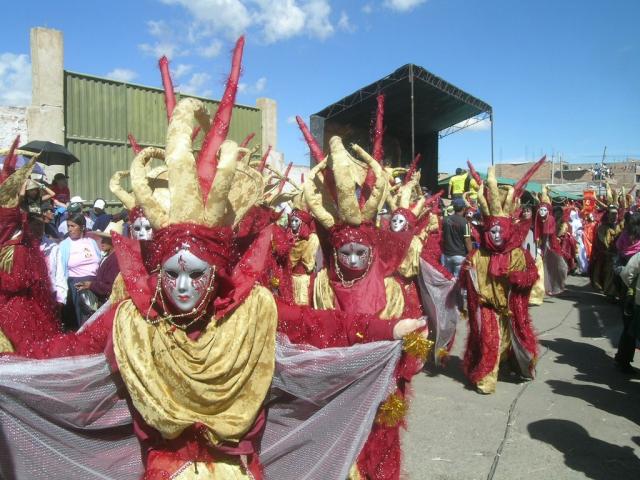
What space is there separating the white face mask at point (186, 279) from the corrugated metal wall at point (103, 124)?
1177 cm

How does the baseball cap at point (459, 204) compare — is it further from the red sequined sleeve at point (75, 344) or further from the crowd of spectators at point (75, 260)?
the red sequined sleeve at point (75, 344)

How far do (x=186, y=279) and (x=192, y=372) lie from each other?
Result: 1.34ft

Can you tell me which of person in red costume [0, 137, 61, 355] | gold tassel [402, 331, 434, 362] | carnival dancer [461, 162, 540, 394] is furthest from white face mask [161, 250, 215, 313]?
carnival dancer [461, 162, 540, 394]

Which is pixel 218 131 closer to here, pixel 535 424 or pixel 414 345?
pixel 414 345

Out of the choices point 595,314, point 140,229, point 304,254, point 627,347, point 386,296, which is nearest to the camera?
point 386,296

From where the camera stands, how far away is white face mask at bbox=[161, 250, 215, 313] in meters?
2.44

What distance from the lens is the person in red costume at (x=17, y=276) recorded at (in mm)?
4562

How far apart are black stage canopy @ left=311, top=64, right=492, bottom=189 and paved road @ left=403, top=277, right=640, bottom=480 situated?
32.5 feet

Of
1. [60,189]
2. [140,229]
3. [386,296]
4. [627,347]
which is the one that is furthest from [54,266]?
[627,347]

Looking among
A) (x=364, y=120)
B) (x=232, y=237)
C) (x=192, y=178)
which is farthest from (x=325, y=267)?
(x=364, y=120)

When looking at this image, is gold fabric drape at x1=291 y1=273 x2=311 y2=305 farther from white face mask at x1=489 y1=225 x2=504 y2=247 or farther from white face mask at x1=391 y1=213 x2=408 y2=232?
white face mask at x1=489 y1=225 x2=504 y2=247

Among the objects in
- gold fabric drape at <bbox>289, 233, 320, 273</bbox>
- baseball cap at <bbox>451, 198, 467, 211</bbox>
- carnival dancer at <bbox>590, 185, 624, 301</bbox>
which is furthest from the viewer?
carnival dancer at <bbox>590, 185, 624, 301</bbox>

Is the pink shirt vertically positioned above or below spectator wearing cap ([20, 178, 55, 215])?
below

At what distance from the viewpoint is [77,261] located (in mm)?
6688
